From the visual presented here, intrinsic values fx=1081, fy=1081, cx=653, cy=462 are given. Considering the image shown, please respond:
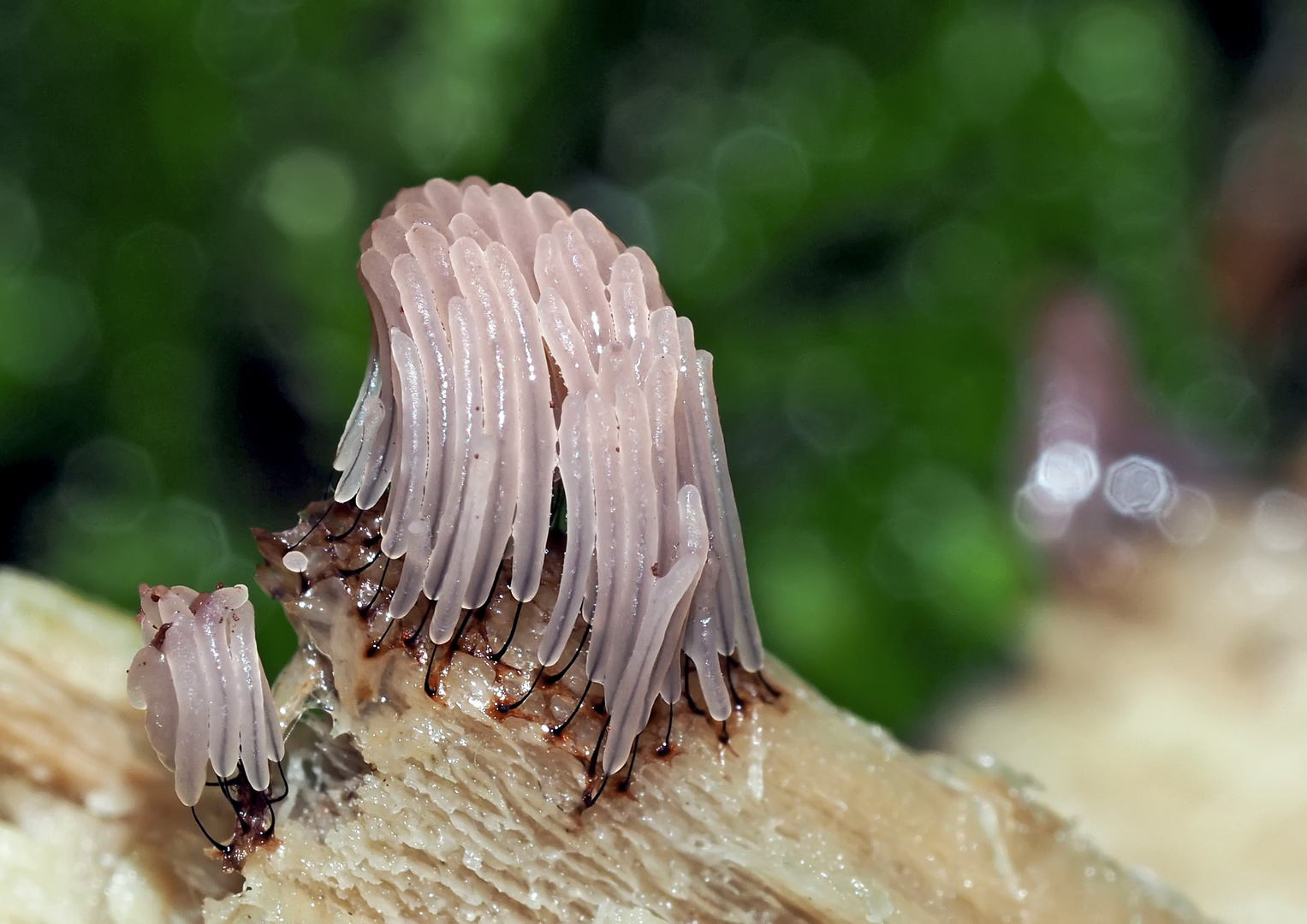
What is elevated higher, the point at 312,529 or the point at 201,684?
the point at 312,529

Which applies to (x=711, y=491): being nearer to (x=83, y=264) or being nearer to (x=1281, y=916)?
(x=1281, y=916)

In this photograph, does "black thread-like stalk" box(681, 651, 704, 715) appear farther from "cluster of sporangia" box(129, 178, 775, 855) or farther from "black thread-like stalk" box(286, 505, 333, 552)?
"black thread-like stalk" box(286, 505, 333, 552)

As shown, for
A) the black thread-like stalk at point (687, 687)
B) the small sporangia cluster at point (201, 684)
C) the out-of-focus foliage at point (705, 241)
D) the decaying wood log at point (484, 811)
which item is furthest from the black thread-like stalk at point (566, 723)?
the out-of-focus foliage at point (705, 241)

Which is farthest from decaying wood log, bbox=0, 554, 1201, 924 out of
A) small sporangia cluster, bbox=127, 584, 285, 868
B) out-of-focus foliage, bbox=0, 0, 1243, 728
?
out-of-focus foliage, bbox=0, 0, 1243, 728

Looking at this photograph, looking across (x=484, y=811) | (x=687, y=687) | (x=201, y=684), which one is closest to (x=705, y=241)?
(x=687, y=687)

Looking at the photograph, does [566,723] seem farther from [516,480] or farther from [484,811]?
[516,480]

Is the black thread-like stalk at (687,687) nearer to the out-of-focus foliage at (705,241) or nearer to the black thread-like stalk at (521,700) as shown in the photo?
the black thread-like stalk at (521,700)
